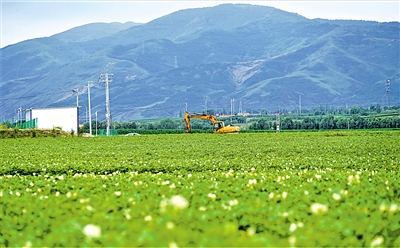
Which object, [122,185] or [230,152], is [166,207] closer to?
[122,185]

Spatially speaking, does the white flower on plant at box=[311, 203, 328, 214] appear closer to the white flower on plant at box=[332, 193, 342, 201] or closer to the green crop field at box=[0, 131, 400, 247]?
the green crop field at box=[0, 131, 400, 247]

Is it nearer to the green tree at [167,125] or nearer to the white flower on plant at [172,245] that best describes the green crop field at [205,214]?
the white flower on plant at [172,245]

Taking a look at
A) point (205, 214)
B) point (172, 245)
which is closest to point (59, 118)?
point (205, 214)

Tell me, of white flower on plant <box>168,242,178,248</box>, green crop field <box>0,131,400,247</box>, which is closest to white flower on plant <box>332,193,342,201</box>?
green crop field <box>0,131,400,247</box>

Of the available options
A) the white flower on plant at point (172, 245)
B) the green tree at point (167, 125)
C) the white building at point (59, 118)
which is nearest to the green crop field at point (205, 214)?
the white flower on plant at point (172, 245)

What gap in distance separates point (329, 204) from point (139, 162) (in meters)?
13.7

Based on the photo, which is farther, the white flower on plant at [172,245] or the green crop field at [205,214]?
the green crop field at [205,214]

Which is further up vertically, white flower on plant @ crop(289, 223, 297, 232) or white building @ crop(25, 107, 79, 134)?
white flower on plant @ crop(289, 223, 297, 232)

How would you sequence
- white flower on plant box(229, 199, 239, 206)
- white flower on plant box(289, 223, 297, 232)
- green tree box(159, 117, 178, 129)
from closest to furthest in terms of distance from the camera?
white flower on plant box(289, 223, 297, 232), white flower on plant box(229, 199, 239, 206), green tree box(159, 117, 178, 129)

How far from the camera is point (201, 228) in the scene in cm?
630

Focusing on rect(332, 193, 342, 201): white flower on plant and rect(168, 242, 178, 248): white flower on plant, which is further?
rect(332, 193, 342, 201): white flower on plant

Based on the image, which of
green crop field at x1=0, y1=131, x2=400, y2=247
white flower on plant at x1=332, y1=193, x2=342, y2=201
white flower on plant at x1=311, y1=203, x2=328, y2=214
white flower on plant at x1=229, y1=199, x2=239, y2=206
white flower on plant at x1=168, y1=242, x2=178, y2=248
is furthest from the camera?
white flower on plant at x1=332, y1=193, x2=342, y2=201

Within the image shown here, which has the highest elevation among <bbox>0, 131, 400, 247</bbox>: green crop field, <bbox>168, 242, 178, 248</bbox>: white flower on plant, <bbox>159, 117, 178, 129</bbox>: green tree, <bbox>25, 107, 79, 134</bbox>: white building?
<bbox>168, 242, 178, 248</bbox>: white flower on plant

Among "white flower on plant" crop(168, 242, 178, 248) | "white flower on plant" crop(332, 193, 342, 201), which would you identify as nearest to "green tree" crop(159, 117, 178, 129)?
"white flower on plant" crop(332, 193, 342, 201)
